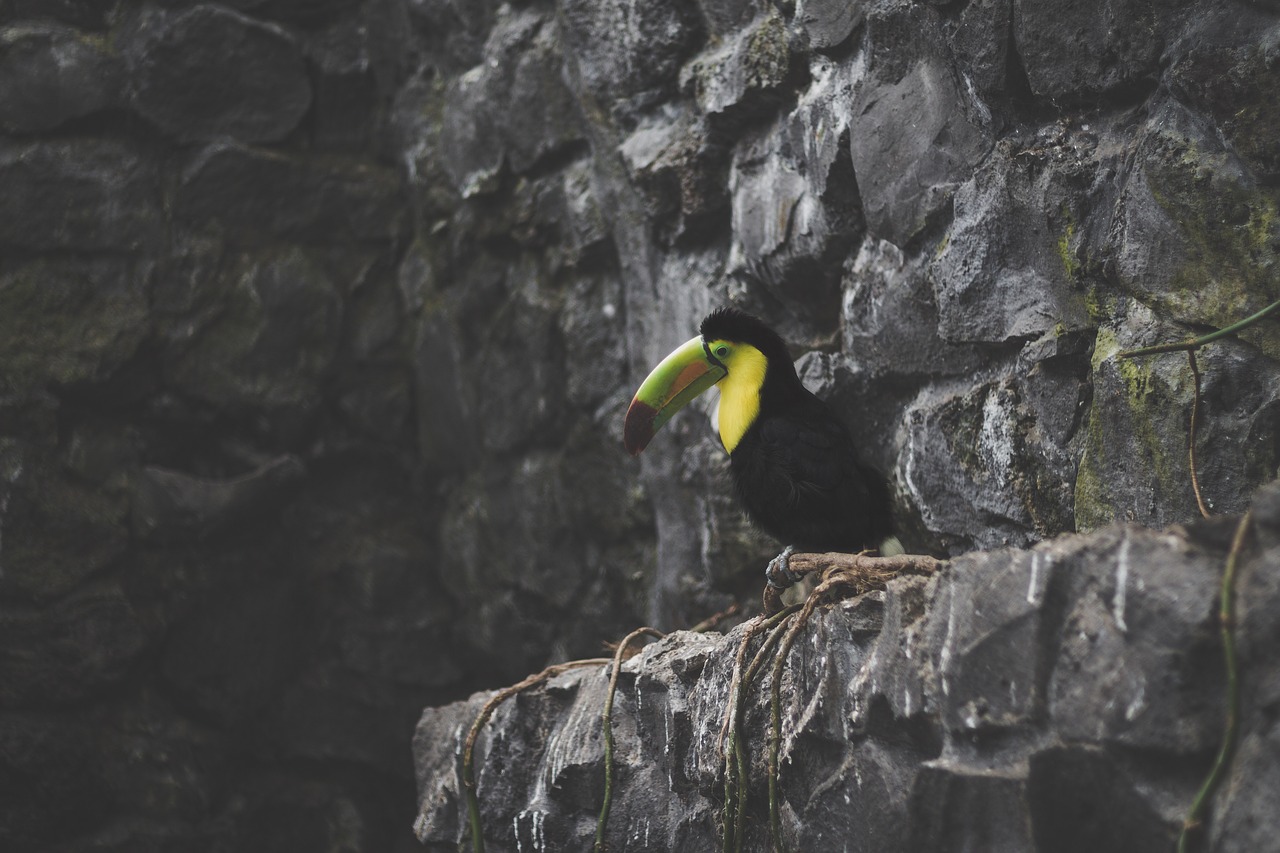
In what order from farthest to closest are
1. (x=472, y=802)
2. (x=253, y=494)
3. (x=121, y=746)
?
(x=253, y=494) → (x=121, y=746) → (x=472, y=802)

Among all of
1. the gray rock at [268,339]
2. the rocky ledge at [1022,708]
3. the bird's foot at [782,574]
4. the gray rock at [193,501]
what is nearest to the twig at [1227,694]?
the rocky ledge at [1022,708]

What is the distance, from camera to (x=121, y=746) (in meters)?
4.52

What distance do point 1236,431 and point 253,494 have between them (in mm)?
3854

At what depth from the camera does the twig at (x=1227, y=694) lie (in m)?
1.20

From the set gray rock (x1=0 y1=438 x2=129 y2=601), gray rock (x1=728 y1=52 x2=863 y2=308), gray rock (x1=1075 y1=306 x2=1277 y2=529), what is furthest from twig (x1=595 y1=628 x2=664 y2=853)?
gray rock (x1=0 y1=438 x2=129 y2=601)

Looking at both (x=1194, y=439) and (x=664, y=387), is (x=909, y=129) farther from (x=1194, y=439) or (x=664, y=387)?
(x=1194, y=439)

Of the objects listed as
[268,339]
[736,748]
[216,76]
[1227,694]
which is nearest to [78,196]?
[216,76]

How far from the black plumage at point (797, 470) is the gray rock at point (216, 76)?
294cm

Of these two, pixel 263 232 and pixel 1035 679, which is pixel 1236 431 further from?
pixel 263 232

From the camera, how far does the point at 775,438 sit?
2717 mm

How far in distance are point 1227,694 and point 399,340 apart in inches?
169

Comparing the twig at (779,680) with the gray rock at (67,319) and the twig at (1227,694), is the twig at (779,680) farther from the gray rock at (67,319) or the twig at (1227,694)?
the gray rock at (67,319)

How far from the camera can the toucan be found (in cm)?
264

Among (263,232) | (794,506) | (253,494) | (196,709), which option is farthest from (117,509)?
(794,506)
